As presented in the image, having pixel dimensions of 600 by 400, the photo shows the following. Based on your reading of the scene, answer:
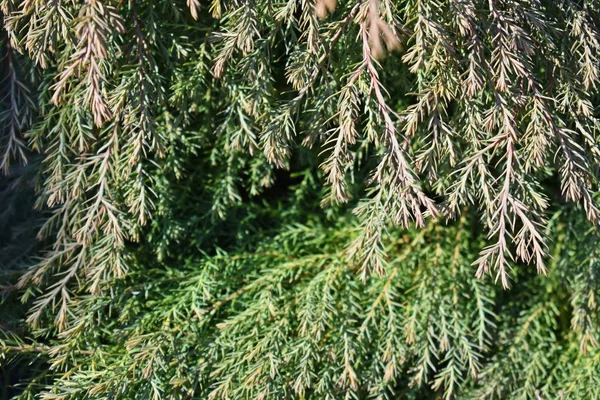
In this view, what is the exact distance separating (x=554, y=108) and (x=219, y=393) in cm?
113

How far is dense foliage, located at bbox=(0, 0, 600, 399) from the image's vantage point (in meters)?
1.44

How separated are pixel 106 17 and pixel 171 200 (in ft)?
2.28

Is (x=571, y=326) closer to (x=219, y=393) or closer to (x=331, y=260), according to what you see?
(x=331, y=260)

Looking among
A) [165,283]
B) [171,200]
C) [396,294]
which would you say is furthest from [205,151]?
[396,294]

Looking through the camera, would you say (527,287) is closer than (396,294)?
No

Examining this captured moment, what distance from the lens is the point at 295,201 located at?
2.13m

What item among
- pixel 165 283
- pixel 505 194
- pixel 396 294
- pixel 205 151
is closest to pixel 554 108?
pixel 505 194

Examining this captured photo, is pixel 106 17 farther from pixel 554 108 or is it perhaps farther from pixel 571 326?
pixel 571 326

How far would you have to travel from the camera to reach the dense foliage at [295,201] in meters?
1.44

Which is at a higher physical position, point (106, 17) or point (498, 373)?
point (106, 17)

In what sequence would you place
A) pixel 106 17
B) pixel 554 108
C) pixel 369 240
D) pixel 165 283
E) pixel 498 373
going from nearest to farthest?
pixel 106 17 → pixel 369 240 → pixel 554 108 → pixel 498 373 → pixel 165 283

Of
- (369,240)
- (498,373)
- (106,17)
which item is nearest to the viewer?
(106,17)

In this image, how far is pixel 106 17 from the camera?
4.27 feet

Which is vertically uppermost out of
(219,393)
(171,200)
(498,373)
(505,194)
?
(171,200)
